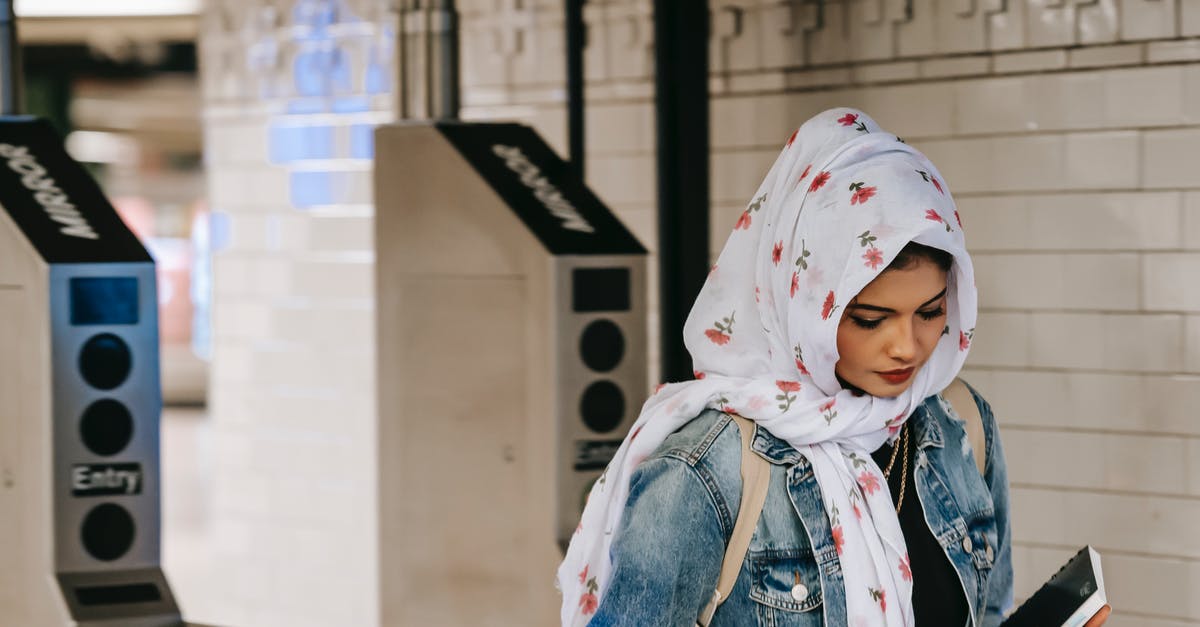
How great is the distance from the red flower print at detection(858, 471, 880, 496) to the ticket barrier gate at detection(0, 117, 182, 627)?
1.63 metres

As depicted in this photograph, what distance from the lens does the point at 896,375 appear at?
157 cm

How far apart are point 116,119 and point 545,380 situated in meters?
10.5

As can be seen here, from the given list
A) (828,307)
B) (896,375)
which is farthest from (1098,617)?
(828,307)

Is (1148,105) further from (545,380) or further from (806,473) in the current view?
(806,473)

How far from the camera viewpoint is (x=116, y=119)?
1251cm

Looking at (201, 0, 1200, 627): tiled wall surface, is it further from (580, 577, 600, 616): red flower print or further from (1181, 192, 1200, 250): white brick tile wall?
(580, 577, 600, 616): red flower print

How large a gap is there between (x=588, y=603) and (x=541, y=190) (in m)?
1.60

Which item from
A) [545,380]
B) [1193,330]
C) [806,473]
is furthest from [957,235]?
[1193,330]

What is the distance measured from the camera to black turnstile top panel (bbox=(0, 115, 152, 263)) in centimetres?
278

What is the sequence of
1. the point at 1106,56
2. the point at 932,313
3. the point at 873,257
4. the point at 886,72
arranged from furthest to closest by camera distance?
1. the point at 886,72
2. the point at 1106,56
3. the point at 932,313
4. the point at 873,257

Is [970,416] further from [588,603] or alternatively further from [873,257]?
[588,603]

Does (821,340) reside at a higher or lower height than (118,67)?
lower

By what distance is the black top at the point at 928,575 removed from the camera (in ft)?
5.27

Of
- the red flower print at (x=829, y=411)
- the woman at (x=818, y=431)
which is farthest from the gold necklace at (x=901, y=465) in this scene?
the red flower print at (x=829, y=411)
